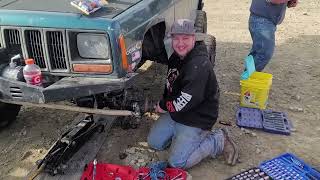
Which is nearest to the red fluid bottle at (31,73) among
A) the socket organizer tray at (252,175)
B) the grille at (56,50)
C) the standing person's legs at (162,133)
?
the grille at (56,50)

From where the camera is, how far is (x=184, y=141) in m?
4.10

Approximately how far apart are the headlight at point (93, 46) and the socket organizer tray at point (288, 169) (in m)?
1.87

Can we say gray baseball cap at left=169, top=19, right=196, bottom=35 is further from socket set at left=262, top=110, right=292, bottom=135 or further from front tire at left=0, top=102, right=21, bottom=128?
front tire at left=0, top=102, right=21, bottom=128

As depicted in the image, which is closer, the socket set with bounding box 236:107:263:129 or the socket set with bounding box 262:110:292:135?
the socket set with bounding box 262:110:292:135

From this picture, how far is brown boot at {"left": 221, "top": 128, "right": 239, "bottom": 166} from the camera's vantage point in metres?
4.16

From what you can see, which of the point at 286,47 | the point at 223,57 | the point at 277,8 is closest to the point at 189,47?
the point at 277,8

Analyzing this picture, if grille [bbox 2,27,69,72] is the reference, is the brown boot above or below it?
below

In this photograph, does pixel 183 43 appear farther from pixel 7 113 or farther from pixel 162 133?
pixel 7 113

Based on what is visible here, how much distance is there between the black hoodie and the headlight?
2.74ft

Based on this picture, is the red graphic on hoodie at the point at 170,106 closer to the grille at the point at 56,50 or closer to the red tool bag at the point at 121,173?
the red tool bag at the point at 121,173

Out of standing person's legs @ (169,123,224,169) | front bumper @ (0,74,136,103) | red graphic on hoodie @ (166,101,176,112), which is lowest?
standing person's legs @ (169,123,224,169)

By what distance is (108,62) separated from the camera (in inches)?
141

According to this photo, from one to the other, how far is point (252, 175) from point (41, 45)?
7.56 feet

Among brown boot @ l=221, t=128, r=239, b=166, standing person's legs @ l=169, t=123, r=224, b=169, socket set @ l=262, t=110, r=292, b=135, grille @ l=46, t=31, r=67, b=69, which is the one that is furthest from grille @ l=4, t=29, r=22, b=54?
socket set @ l=262, t=110, r=292, b=135
